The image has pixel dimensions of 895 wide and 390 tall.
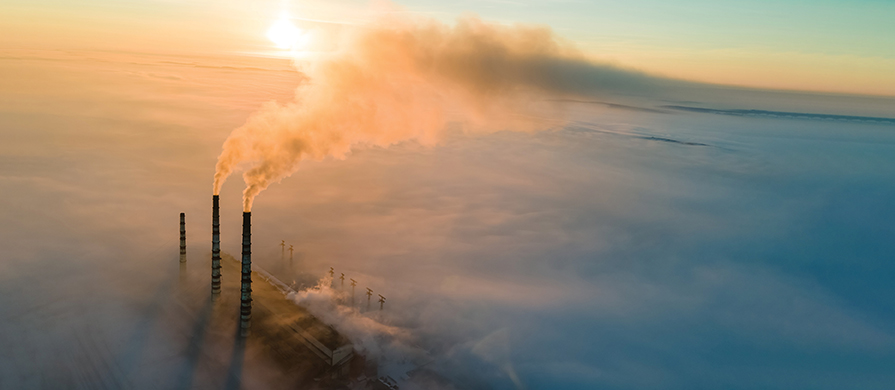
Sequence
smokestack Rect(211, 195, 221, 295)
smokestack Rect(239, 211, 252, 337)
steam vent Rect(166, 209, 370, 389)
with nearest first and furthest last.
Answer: steam vent Rect(166, 209, 370, 389), smokestack Rect(239, 211, 252, 337), smokestack Rect(211, 195, 221, 295)

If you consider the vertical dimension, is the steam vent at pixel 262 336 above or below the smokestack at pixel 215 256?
below

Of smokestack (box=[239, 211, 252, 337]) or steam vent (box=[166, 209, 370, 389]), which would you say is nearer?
steam vent (box=[166, 209, 370, 389])

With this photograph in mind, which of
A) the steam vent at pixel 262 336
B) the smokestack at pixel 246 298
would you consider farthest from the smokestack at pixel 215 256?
the smokestack at pixel 246 298

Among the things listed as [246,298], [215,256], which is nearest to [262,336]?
[246,298]

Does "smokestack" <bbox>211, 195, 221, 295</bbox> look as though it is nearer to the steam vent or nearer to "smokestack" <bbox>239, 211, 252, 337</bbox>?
the steam vent

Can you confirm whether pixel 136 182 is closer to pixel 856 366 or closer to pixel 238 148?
pixel 238 148

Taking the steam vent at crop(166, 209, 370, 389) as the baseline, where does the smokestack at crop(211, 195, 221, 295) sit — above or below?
above

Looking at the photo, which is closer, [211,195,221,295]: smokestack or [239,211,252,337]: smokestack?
[239,211,252,337]: smokestack

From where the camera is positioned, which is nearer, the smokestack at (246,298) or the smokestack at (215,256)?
the smokestack at (246,298)

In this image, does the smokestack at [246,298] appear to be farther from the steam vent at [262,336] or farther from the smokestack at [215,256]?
the smokestack at [215,256]

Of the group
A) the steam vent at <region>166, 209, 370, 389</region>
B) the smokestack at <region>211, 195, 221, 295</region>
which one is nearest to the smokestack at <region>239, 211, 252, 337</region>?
the steam vent at <region>166, 209, 370, 389</region>

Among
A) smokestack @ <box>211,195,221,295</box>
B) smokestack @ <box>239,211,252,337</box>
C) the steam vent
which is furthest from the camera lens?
smokestack @ <box>211,195,221,295</box>
